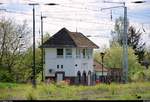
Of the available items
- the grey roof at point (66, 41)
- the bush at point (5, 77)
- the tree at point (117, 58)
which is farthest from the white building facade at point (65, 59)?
the tree at point (117, 58)

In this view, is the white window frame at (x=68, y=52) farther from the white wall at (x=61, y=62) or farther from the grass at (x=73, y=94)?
the grass at (x=73, y=94)

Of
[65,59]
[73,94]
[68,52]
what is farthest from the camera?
[68,52]

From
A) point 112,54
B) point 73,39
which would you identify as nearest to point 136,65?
point 112,54

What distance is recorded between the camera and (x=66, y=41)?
273ft

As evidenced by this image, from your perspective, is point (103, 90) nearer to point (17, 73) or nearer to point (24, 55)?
point (17, 73)

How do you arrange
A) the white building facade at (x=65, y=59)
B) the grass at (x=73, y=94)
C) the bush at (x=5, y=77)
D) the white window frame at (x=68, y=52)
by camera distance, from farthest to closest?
the white window frame at (x=68, y=52) → the white building facade at (x=65, y=59) → the bush at (x=5, y=77) → the grass at (x=73, y=94)

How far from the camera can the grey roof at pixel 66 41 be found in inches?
3241

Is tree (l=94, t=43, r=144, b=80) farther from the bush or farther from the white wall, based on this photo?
the bush

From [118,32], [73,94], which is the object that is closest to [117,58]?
[118,32]

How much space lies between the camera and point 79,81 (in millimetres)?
83375

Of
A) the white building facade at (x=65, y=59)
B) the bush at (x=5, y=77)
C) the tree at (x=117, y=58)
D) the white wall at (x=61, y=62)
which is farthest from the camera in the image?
the tree at (x=117, y=58)

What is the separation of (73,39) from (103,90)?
39591 mm

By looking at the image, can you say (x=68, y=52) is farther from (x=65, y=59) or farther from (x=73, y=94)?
(x=73, y=94)

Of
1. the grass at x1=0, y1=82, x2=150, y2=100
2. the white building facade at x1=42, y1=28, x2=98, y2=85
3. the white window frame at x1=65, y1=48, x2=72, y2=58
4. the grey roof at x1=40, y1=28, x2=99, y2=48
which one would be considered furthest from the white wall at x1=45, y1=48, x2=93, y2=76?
the grass at x1=0, y1=82, x2=150, y2=100
